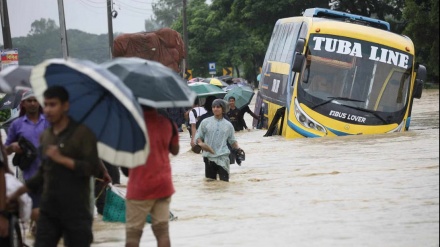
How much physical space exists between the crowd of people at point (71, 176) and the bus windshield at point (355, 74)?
13947mm

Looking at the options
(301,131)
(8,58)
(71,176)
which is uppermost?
(71,176)

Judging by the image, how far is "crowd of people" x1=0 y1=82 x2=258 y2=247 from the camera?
23.7 ft

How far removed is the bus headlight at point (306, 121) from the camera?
23.1m

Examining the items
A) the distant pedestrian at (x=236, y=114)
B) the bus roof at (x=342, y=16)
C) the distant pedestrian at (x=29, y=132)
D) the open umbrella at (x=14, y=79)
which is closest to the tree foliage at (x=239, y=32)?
the bus roof at (x=342, y=16)

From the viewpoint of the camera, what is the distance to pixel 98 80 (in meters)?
7.16

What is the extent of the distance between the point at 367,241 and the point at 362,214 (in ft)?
6.43

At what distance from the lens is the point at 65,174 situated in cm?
723

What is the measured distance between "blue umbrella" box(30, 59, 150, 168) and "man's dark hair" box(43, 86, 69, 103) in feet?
0.63

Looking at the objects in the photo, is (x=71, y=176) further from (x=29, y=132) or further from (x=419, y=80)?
(x=419, y=80)

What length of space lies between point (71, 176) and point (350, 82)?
1631 cm

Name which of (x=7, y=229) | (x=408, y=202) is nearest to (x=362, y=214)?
(x=408, y=202)

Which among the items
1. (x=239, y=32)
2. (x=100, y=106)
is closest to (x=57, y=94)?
(x=100, y=106)

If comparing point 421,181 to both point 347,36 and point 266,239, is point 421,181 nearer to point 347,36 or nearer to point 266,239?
point 266,239

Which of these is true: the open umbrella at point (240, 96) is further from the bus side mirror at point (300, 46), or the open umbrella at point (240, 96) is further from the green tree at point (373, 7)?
the green tree at point (373, 7)
